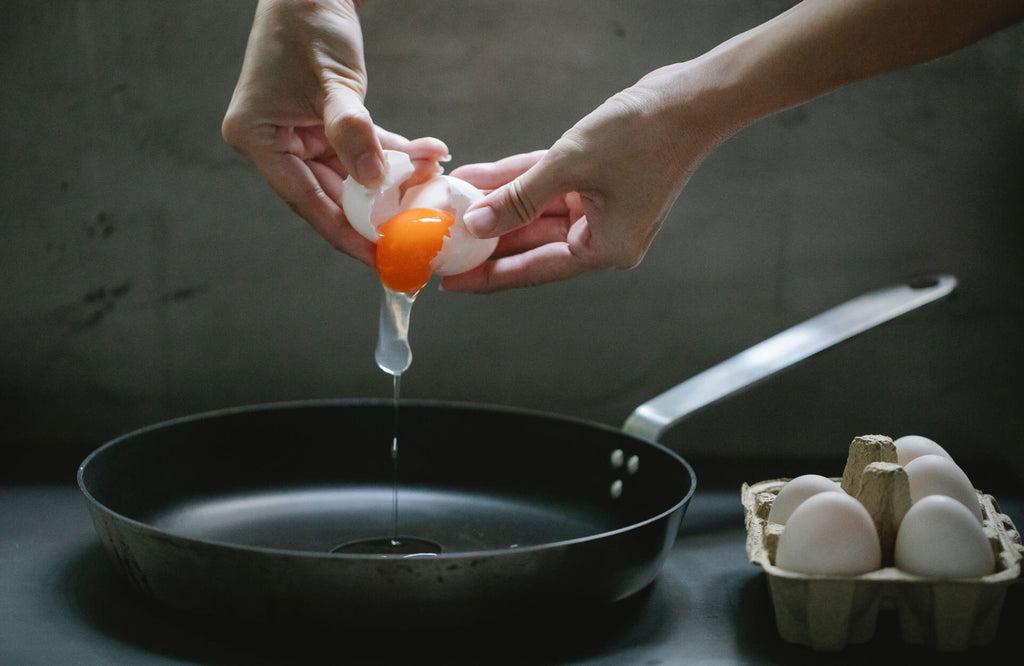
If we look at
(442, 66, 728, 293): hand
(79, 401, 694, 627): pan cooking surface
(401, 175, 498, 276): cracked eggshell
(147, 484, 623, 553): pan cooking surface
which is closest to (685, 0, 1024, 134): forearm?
(442, 66, 728, 293): hand

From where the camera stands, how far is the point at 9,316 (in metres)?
1.45

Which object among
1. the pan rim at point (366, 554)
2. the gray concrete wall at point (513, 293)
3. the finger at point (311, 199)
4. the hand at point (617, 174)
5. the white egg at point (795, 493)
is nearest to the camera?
the pan rim at point (366, 554)

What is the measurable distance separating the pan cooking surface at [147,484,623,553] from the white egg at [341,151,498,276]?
317mm

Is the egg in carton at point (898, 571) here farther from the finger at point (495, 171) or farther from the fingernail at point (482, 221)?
the finger at point (495, 171)

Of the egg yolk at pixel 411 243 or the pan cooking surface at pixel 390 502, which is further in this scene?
Answer: the egg yolk at pixel 411 243

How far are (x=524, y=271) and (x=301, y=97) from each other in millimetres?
348

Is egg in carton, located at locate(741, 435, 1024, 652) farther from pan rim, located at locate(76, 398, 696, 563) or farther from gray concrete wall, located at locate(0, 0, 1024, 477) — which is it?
gray concrete wall, located at locate(0, 0, 1024, 477)

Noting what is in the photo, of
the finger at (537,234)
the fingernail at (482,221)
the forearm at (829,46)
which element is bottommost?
the finger at (537,234)

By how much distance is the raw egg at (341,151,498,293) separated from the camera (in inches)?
42.6

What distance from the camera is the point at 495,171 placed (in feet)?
4.08

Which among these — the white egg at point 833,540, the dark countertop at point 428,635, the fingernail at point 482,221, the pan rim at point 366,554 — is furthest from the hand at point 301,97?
the white egg at point 833,540

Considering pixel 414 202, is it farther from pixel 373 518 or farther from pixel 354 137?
pixel 373 518

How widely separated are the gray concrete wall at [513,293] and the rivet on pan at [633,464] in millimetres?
292

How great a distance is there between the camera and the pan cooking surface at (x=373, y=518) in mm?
1146
